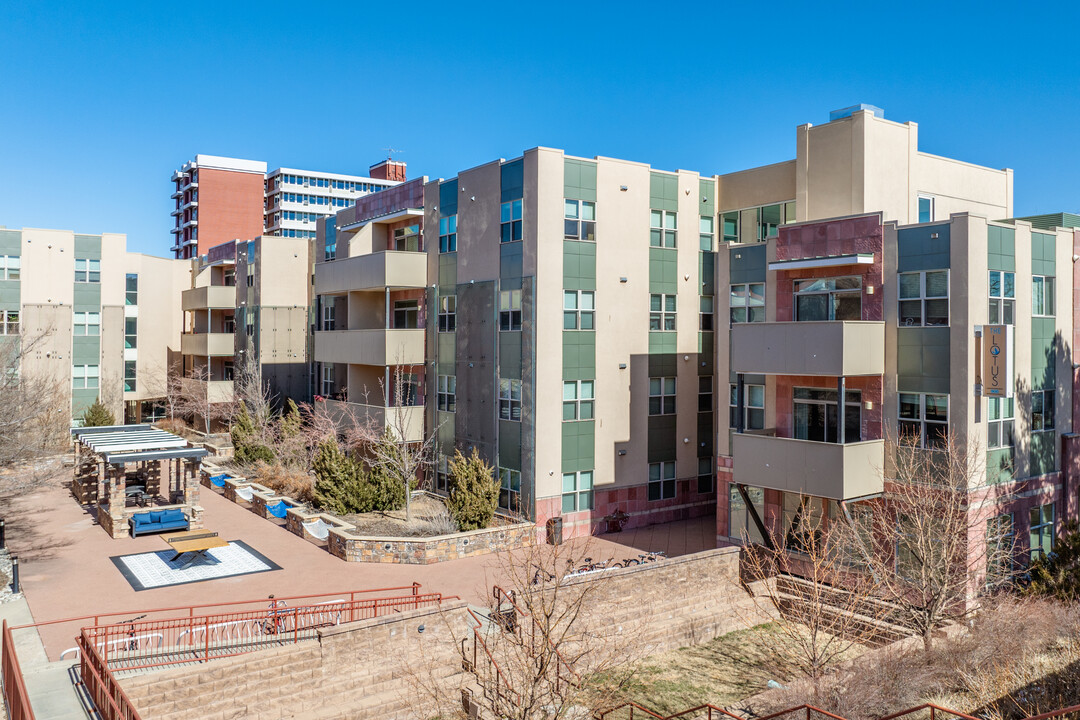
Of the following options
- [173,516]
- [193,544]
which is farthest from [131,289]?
[193,544]

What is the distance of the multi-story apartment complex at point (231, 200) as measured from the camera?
272ft

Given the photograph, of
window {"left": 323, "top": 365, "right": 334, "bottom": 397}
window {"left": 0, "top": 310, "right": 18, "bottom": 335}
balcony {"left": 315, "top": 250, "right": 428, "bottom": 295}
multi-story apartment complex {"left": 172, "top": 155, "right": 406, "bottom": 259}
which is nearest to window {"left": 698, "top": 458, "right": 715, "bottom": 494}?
balcony {"left": 315, "top": 250, "right": 428, "bottom": 295}

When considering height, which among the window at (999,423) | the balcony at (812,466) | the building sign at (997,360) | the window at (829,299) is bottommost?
the balcony at (812,466)

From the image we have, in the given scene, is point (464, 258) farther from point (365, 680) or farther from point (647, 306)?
point (365, 680)

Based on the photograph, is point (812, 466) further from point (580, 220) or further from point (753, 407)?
point (580, 220)

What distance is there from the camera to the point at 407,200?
35.2 metres

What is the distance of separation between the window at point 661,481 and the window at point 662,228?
332 inches

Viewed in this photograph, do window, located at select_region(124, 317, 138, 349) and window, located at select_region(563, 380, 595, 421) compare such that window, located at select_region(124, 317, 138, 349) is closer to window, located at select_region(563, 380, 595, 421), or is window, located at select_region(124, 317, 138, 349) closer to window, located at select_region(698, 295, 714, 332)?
window, located at select_region(563, 380, 595, 421)

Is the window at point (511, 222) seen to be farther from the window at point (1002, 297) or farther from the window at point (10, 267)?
the window at point (10, 267)

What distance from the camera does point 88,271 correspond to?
50188 mm

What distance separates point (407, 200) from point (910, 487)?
23.2m

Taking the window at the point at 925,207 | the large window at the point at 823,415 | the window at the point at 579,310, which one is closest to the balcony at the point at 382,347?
the window at the point at 579,310

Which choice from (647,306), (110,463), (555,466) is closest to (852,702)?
(555,466)

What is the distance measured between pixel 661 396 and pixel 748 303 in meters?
7.02
